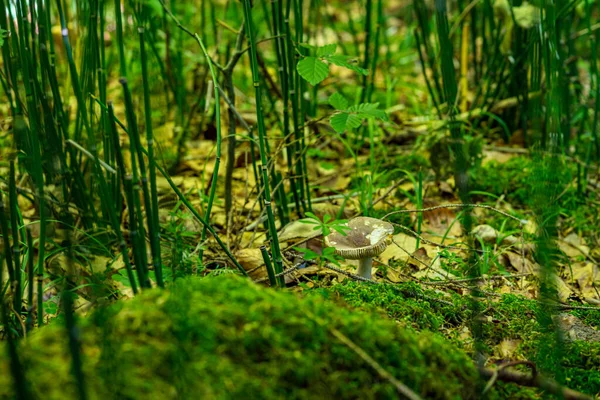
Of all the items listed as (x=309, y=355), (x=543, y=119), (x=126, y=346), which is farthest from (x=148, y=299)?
(x=543, y=119)

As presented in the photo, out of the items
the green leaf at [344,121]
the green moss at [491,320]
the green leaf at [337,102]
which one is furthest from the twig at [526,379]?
the green leaf at [337,102]

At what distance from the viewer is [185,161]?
229cm

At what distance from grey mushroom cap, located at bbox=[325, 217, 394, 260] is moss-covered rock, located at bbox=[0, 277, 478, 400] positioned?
14.1 inches

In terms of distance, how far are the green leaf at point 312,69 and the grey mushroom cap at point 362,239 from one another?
31 cm

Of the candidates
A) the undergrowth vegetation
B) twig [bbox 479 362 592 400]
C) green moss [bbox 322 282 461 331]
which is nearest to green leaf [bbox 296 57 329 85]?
the undergrowth vegetation

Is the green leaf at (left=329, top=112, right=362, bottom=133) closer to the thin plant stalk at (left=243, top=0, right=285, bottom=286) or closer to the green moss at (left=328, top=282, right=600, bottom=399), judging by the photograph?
the thin plant stalk at (left=243, top=0, right=285, bottom=286)

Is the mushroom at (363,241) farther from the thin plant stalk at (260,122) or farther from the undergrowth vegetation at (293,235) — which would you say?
the thin plant stalk at (260,122)

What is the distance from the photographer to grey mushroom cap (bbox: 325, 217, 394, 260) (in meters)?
1.33

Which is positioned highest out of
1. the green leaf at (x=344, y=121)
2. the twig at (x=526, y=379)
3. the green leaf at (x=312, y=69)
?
the green leaf at (x=312, y=69)

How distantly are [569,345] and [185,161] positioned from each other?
1.46m

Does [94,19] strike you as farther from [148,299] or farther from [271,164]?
[148,299]

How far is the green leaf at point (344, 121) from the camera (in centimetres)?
141

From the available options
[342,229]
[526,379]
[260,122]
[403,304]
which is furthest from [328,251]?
[526,379]

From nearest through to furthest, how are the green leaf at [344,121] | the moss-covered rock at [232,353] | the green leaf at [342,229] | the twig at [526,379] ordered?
1. the moss-covered rock at [232,353]
2. the twig at [526,379]
3. the green leaf at [342,229]
4. the green leaf at [344,121]
